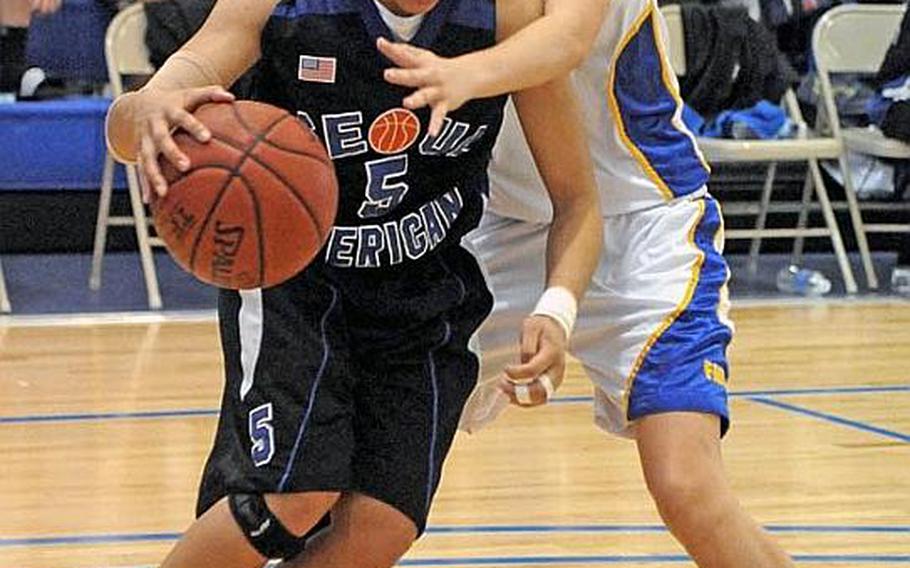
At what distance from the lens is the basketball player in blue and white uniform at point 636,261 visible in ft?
9.69

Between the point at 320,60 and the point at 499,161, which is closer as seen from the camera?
the point at 320,60

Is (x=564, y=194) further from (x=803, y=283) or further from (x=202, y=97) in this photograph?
(x=803, y=283)

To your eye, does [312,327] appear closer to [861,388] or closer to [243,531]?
[243,531]

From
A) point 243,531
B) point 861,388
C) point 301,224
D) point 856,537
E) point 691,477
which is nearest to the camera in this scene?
point 301,224

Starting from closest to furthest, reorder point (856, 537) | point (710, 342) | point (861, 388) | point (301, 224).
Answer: point (301, 224) → point (710, 342) → point (856, 537) → point (861, 388)

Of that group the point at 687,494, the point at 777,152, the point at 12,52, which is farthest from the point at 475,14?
the point at 12,52

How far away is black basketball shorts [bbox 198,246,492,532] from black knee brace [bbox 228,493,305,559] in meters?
0.02

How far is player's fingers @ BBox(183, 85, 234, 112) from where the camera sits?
2.39 metres

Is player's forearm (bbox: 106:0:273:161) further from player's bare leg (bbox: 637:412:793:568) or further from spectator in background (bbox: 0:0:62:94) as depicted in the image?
spectator in background (bbox: 0:0:62:94)

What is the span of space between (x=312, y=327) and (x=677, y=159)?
2.52 feet

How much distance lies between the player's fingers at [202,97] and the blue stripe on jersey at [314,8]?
0.28 metres

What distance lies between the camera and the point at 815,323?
682 centimetres

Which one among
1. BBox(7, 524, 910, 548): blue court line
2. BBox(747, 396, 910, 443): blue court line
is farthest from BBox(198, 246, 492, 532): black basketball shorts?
BBox(747, 396, 910, 443): blue court line

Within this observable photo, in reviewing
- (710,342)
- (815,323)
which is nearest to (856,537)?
(710,342)
